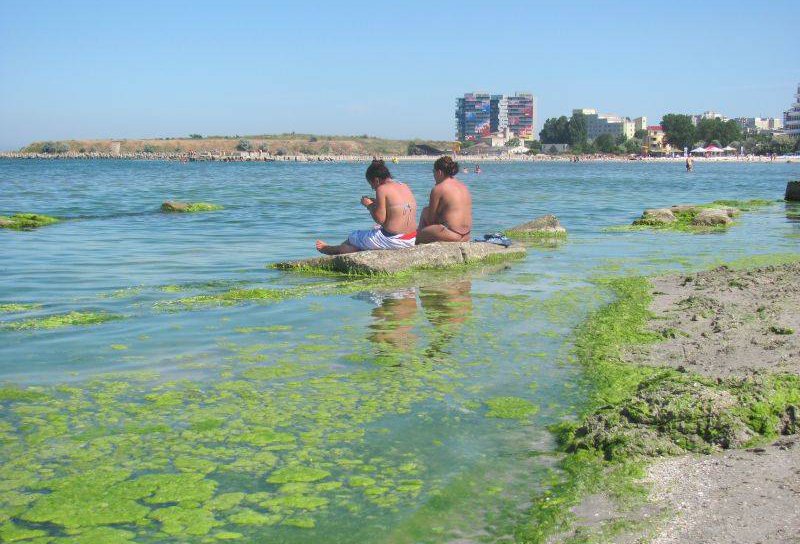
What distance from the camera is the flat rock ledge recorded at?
11477 millimetres

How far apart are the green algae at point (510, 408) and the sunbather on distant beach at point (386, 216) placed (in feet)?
21.0

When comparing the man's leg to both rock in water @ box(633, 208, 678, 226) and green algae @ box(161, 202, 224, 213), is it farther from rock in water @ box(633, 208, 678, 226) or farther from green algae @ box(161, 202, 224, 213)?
green algae @ box(161, 202, 224, 213)

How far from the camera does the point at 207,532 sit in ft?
12.2

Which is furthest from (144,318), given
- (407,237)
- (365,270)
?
(407,237)

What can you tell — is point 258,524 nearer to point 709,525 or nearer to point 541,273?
point 709,525

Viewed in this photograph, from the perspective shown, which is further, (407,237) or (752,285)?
(407,237)

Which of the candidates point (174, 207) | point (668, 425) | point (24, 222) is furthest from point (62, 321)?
point (174, 207)

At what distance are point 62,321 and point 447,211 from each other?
20.9ft

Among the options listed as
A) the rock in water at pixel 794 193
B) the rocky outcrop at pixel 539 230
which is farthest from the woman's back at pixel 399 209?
the rock in water at pixel 794 193

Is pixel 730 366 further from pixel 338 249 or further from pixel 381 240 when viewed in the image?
pixel 338 249

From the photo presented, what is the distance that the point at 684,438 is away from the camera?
4645mm

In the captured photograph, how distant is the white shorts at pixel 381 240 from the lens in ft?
39.7

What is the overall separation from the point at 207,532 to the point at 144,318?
519 centimetres

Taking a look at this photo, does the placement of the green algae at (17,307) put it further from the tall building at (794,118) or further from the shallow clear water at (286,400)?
the tall building at (794,118)
